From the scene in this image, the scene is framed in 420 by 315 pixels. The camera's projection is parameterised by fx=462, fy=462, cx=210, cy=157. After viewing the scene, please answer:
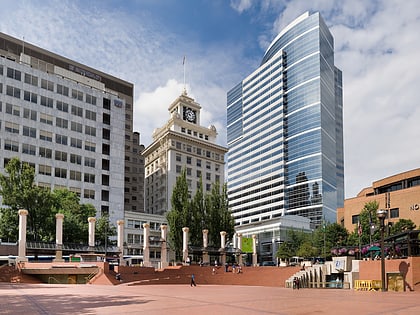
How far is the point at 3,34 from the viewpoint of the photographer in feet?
323

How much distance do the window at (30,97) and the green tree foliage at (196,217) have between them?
28727mm

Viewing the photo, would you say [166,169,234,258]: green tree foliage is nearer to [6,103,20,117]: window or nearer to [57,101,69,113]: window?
[57,101,69,113]: window

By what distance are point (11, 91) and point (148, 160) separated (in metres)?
45.9

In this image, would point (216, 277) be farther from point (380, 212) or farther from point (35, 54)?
point (35, 54)

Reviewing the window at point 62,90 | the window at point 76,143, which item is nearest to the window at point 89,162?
the window at point 76,143

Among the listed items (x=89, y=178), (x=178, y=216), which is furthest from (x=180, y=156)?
(x=178, y=216)

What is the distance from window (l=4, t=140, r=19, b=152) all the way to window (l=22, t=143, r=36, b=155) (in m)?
1.11

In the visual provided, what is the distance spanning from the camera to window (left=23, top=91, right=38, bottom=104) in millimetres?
76713

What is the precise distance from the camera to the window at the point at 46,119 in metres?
78.1

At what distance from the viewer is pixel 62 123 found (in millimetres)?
80625

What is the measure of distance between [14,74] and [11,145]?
1184 cm

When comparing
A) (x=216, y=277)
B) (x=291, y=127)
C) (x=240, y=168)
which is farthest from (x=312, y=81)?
(x=216, y=277)

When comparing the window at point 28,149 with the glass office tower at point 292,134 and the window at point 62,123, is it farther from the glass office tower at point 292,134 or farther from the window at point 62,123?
the glass office tower at point 292,134

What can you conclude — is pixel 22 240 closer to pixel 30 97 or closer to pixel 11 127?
pixel 11 127
